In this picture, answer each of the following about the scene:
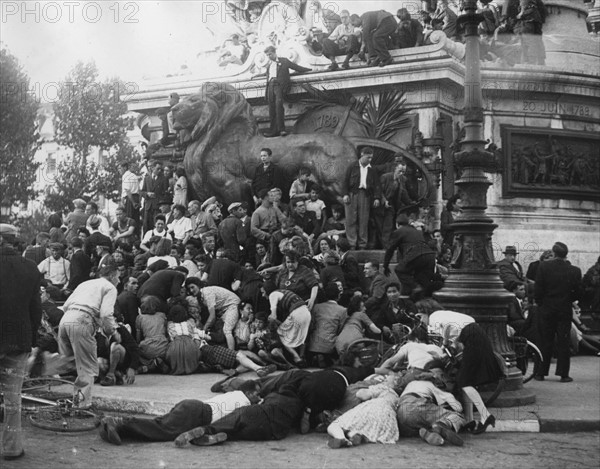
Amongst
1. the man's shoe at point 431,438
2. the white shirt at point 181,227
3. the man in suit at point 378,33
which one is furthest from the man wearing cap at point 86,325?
the man in suit at point 378,33

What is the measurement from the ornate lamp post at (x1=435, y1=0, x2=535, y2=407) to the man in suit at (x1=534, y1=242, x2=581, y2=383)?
1897mm

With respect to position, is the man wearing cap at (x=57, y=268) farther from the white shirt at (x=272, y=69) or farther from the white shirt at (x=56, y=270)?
the white shirt at (x=272, y=69)

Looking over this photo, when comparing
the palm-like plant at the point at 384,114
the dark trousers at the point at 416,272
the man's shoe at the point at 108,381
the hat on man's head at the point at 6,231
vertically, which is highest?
the palm-like plant at the point at 384,114

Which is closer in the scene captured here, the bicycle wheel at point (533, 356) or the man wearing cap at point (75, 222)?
the bicycle wheel at point (533, 356)

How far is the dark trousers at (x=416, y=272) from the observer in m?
12.8

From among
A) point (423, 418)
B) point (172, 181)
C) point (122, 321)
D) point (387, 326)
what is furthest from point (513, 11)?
point (423, 418)

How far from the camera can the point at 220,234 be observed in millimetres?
15383

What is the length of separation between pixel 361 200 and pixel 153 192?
522 centimetres

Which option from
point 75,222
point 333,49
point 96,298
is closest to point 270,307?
point 96,298

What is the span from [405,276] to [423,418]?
4.84 m

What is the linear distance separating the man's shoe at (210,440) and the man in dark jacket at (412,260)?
5.64 metres

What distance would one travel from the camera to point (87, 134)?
138 ft

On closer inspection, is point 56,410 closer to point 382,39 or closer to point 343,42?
point 382,39

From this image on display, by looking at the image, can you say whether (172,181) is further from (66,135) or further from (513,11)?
(66,135)
